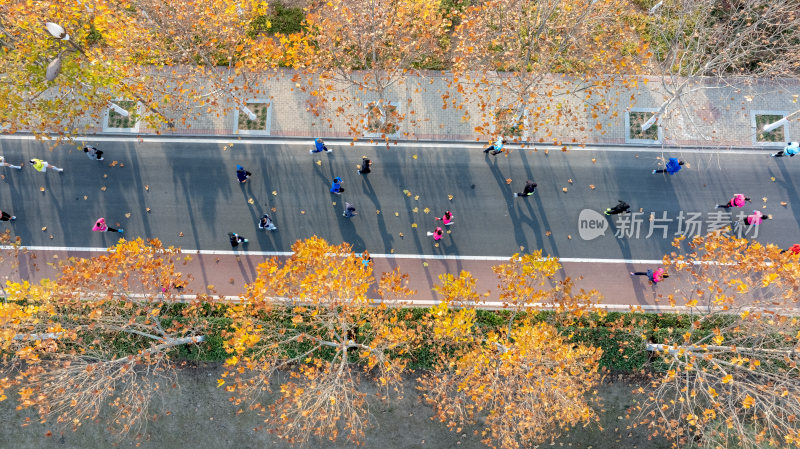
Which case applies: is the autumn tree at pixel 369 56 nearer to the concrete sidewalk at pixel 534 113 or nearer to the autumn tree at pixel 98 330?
the concrete sidewalk at pixel 534 113

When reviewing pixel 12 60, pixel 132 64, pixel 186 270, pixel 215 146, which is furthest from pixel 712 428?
pixel 12 60

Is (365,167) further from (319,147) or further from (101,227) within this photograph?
(101,227)

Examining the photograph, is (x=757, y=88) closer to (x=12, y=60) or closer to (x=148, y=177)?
(x=148, y=177)

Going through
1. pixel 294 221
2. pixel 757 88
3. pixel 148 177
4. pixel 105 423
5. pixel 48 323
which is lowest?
pixel 105 423

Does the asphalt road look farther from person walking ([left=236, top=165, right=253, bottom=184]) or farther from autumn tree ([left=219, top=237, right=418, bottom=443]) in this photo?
autumn tree ([left=219, top=237, right=418, bottom=443])

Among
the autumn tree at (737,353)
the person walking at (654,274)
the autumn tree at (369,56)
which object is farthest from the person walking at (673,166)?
the autumn tree at (369,56)

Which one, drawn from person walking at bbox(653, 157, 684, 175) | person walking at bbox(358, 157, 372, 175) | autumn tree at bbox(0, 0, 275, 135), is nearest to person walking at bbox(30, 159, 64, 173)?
autumn tree at bbox(0, 0, 275, 135)
